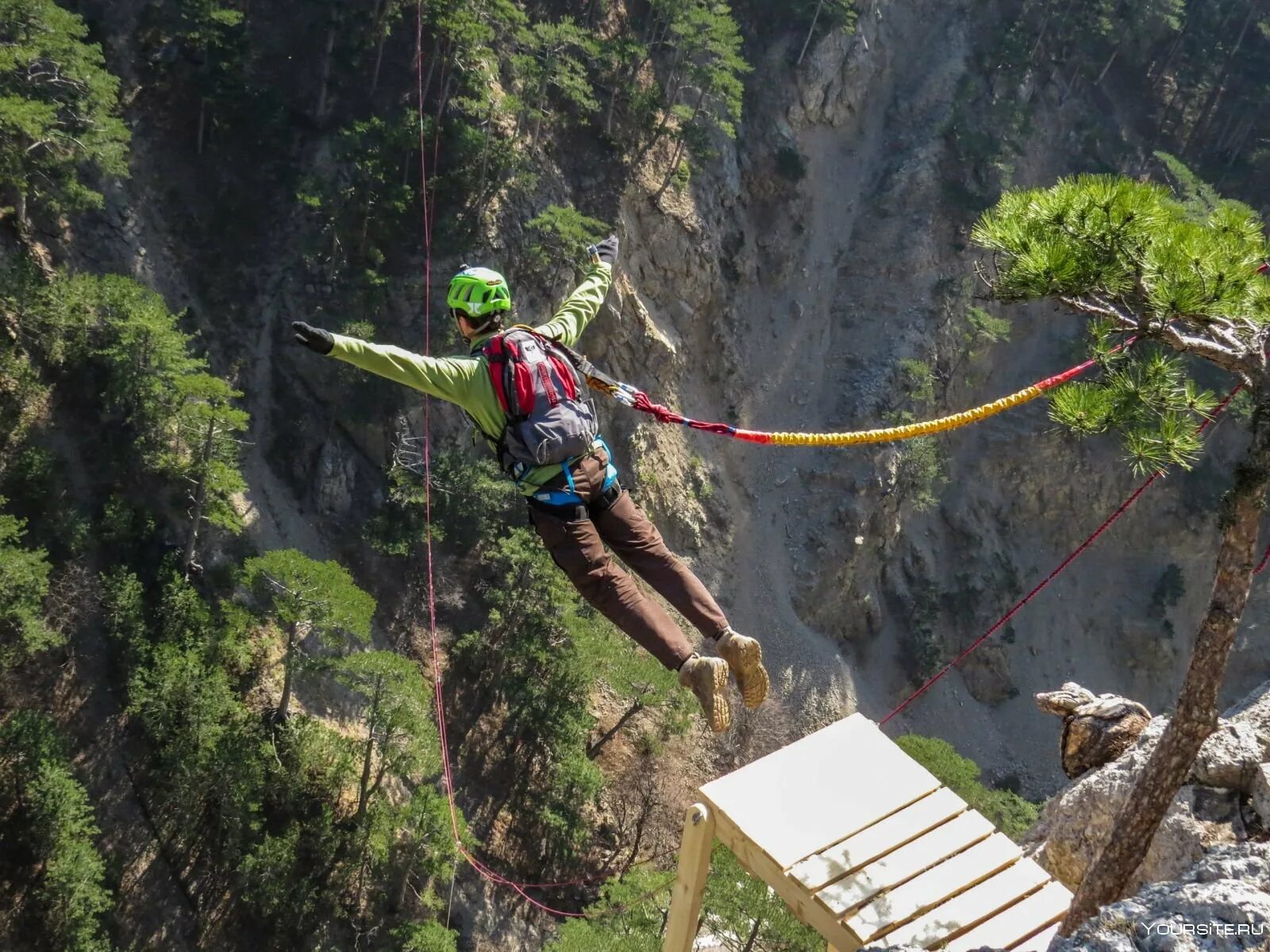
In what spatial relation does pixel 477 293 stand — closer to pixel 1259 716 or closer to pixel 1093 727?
pixel 1259 716

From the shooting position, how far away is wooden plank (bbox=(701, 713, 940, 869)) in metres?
5.34

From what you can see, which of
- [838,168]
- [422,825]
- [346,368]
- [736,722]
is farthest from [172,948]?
[838,168]

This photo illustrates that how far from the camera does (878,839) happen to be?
210 inches

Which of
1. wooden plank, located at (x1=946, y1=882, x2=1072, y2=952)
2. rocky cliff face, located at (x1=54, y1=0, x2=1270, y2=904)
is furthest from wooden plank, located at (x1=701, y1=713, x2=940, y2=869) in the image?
rocky cliff face, located at (x1=54, y1=0, x2=1270, y2=904)

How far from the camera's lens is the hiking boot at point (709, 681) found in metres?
5.63

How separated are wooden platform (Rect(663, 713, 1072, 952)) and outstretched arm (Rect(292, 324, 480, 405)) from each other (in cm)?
290

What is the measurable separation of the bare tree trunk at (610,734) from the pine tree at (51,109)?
606 inches

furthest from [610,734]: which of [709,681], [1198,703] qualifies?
[1198,703]

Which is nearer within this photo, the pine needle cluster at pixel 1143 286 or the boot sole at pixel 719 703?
the pine needle cluster at pixel 1143 286

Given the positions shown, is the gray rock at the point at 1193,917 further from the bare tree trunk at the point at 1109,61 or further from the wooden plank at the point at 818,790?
the bare tree trunk at the point at 1109,61

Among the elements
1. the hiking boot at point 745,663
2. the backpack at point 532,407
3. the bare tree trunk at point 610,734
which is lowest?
the bare tree trunk at point 610,734

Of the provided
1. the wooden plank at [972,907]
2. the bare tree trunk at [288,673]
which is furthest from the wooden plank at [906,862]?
the bare tree trunk at [288,673]

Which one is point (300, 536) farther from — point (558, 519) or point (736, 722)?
point (558, 519)

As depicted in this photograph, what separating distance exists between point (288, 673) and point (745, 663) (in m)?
13.7
